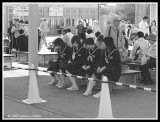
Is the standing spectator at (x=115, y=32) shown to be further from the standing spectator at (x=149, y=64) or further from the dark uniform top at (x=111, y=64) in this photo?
the dark uniform top at (x=111, y=64)

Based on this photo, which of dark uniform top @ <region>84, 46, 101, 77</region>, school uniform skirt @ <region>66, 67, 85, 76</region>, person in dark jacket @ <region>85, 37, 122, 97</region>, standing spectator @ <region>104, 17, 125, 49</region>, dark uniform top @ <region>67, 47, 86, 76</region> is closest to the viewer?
person in dark jacket @ <region>85, 37, 122, 97</region>

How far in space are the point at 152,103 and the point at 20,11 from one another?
1622 centimetres

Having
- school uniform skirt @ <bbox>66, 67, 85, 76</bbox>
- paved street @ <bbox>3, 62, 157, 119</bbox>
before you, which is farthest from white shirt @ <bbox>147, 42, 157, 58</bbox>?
school uniform skirt @ <bbox>66, 67, 85, 76</bbox>

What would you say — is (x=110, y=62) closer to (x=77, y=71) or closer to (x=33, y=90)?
(x=77, y=71)

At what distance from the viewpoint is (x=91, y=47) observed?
8664mm

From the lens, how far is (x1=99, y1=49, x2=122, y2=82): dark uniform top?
8.14m

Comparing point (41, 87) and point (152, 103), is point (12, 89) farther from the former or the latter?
point (152, 103)

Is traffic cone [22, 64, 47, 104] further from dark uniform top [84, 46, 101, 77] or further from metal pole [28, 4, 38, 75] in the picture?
metal pole [28, 4, 38, 75]

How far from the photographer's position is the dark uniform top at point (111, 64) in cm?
814

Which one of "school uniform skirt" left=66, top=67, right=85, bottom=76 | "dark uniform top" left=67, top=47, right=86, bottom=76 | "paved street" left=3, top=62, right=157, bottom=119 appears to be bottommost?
"paved street" left=3, top=62, right=157, bottom=119

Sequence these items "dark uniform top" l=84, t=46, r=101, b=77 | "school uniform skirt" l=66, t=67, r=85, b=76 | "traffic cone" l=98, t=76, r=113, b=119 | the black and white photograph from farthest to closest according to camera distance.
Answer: "school uniform skirt" l=66, t=67, r=85, b=76, "dark uniform top" l=84, t=46, r=101, b=77, the black and white photograph, "traffic cone" l=98, t=76, r=113, b=119

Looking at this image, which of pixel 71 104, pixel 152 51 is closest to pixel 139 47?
pixel 152 51

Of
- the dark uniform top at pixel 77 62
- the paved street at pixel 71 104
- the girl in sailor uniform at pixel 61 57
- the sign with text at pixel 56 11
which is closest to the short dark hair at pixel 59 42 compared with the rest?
the girl in sailor uniform at pixel 61 57

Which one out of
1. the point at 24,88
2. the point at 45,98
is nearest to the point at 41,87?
the point at 24,88
